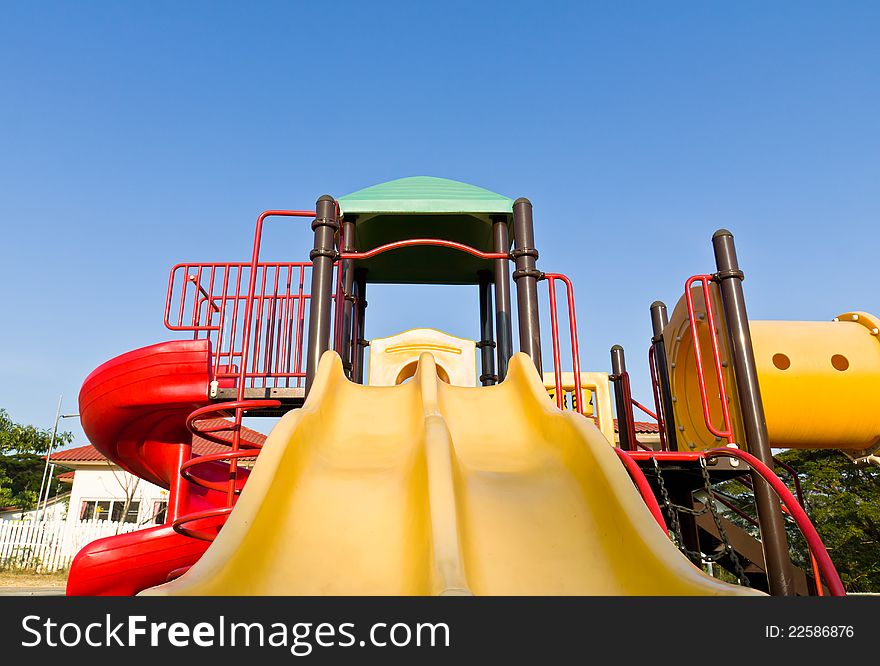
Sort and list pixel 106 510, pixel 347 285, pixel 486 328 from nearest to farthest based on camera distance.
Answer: pixel 347 285 < pixel 486 328 < pixel 106 510

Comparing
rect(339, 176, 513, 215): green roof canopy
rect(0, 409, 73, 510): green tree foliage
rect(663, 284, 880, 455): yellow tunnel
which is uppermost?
rect(0, 409, 73, 510): green tree foliage

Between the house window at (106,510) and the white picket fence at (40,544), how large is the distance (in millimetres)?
4918

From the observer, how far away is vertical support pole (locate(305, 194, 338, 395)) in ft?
13.0

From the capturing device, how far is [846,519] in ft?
37.2

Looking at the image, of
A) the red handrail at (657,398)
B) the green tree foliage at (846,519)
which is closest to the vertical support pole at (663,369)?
the red handrail at (657,398)

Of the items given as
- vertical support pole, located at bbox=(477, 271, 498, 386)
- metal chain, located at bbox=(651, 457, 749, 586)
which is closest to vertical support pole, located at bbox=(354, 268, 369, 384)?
vertical support pole, located at bbox=(477, 271, 498, 386)

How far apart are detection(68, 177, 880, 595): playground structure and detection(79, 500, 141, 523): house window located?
1924 cm

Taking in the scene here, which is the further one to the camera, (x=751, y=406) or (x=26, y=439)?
(x=26, y=439)

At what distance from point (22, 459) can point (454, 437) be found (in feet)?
124

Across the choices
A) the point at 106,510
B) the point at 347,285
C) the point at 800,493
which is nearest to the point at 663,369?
the point at 800,493

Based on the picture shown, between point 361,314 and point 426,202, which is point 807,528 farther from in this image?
point 361,314

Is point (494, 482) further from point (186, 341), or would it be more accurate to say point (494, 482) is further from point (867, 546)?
point (867, 546)

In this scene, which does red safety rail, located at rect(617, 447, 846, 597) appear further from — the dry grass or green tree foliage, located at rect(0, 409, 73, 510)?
green tree foliage, located at rect(0, 409, 73, 510)

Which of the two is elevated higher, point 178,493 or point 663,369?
point 663,369
